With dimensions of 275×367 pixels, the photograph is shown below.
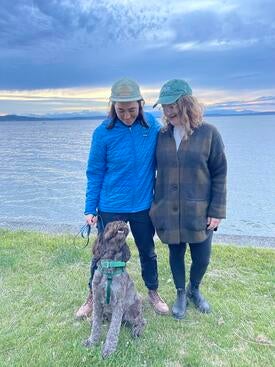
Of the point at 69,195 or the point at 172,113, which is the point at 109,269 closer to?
the point at 172,113

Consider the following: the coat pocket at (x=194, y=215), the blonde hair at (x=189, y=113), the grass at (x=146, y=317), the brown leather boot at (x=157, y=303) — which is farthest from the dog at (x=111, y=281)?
the blonde hair at (x=189, y=113)

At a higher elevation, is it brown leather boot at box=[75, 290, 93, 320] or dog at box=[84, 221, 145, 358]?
dog at box=[84, 221, 145, 358]

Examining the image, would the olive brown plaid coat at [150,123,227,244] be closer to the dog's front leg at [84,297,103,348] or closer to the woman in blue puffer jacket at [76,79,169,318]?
the woman in blue puffer jacket at [76,79,169,318]

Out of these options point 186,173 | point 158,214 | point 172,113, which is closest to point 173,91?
point 172,113

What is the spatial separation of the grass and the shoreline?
0.86 m

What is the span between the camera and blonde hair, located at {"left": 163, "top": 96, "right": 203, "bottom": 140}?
4.51 metres

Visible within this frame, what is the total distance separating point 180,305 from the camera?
532 cm

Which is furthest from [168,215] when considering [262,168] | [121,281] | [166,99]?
[262,168]

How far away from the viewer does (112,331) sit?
441cm

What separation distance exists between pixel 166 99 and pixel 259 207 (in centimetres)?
1002

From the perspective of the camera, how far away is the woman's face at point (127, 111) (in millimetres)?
4406

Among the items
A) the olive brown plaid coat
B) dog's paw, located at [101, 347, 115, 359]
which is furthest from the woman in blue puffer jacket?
dog's paw, located at [101, 347, 115, 359]

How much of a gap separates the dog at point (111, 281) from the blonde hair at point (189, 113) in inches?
47.6

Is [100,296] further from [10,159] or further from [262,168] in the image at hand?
[10,159]
